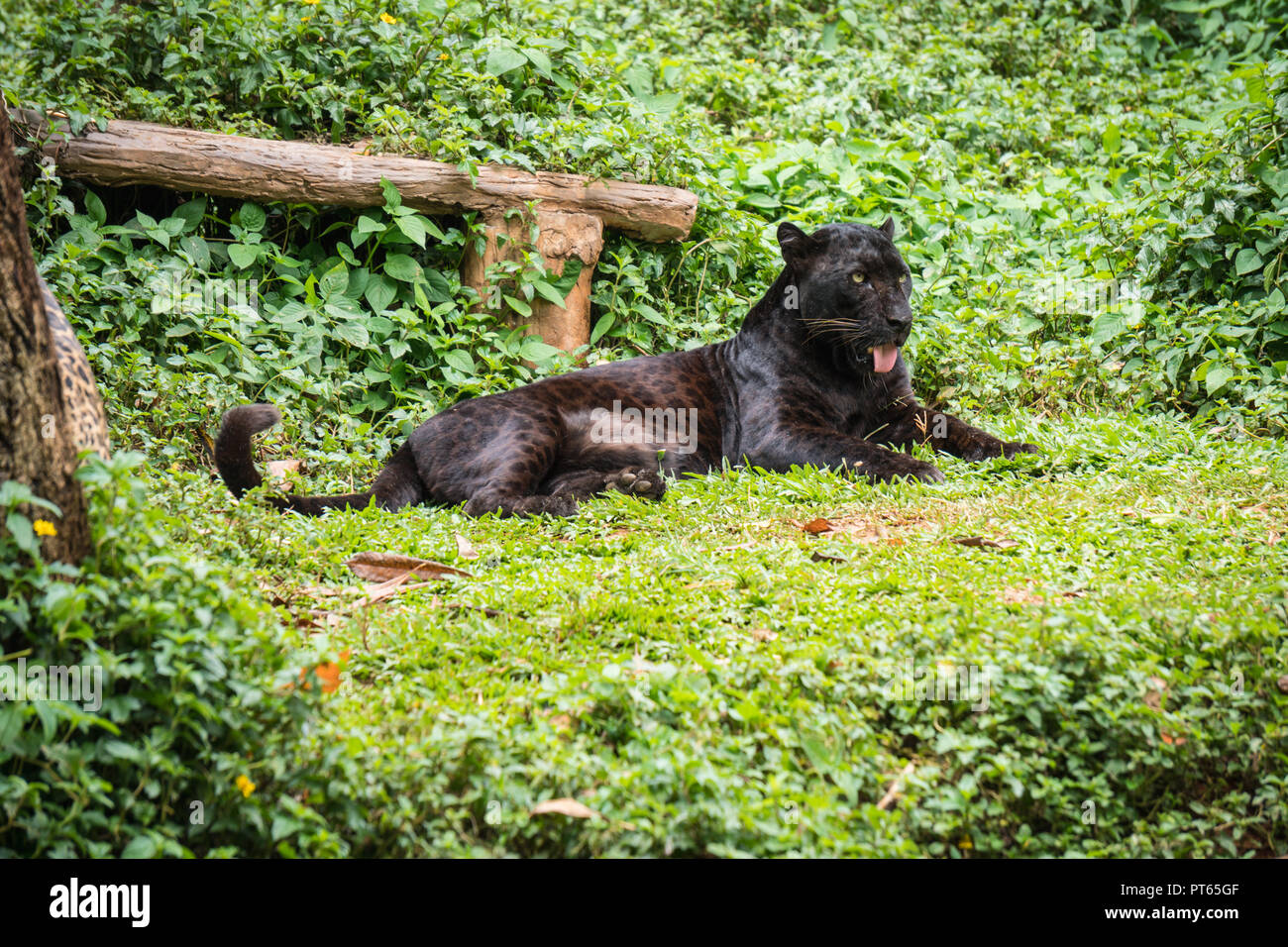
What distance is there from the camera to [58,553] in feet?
7.59

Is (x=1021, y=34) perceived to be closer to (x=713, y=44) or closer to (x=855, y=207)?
(x=713, y=44)

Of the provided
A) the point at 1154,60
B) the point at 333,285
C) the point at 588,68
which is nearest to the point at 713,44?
the point at 588,68

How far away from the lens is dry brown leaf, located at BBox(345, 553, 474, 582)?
12.8ft

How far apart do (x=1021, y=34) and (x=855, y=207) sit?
16.2 ft

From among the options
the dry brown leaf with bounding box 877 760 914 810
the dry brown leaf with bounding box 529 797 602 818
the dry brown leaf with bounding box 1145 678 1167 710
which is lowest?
the dry brown leaf with bounding box 877 760 914 810

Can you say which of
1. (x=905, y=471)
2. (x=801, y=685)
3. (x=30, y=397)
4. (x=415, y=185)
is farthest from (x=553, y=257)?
(x=30, y=397)

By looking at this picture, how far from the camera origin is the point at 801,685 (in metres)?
2.82

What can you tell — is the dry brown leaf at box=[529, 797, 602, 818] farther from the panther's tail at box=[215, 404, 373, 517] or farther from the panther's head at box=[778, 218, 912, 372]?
the panther's head at box=[778, 218, 912, 372]

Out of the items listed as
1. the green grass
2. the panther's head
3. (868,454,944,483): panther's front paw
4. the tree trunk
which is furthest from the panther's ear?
the tree trunk

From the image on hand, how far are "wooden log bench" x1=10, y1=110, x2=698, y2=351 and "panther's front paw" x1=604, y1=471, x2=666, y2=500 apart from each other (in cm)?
194

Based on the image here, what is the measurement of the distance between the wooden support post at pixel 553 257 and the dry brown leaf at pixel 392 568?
296 cm

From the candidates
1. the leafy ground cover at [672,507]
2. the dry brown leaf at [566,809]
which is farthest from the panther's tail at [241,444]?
the dry brown leaf at [566,809]

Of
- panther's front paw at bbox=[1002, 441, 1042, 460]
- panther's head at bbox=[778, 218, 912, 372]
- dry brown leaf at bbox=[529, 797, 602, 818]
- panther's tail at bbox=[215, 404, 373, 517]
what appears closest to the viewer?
dry brown leaf at bbox=[529, 797, 602, 818]

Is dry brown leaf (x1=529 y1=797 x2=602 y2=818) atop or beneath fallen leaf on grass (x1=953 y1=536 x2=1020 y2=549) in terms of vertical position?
beneath
